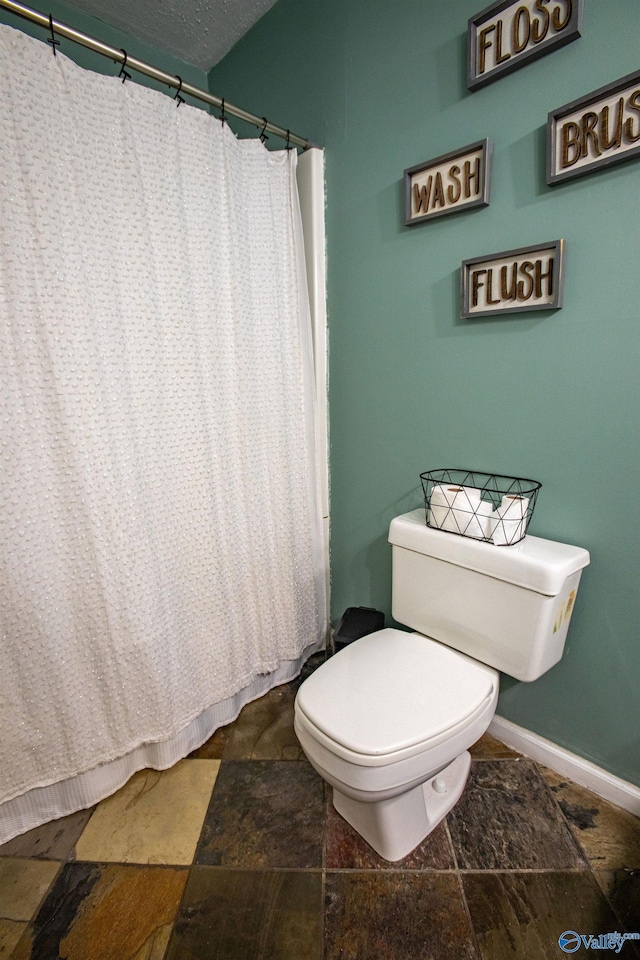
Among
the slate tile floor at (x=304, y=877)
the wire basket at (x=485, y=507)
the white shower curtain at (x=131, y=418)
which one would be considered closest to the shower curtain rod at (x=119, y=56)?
the white shower curtain at (x=131, y=418)

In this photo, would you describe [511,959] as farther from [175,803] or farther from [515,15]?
[515,15]

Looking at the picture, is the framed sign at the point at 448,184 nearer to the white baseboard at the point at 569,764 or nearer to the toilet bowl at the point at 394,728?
the toilet bowl at the point at 394,728

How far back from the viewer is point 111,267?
1.11 metres

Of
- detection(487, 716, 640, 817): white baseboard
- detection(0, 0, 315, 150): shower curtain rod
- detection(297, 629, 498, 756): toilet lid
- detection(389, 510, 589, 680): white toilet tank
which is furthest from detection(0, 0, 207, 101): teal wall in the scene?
detection(487, 716, 640, 817): white baseboard

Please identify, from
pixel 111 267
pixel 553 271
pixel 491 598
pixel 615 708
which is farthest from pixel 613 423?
pixel 111 267

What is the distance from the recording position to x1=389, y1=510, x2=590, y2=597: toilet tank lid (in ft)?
3.41

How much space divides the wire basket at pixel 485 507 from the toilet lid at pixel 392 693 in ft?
1.06

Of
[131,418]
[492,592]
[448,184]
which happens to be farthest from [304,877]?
[448,184]

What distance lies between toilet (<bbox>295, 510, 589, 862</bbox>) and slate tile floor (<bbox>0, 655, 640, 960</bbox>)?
0.32 ft

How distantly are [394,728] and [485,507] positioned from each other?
562mm

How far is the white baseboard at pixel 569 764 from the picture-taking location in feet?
3.81

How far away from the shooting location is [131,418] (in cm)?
117

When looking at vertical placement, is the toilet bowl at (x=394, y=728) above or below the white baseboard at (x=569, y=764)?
above

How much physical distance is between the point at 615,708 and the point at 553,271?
1.07 meters
